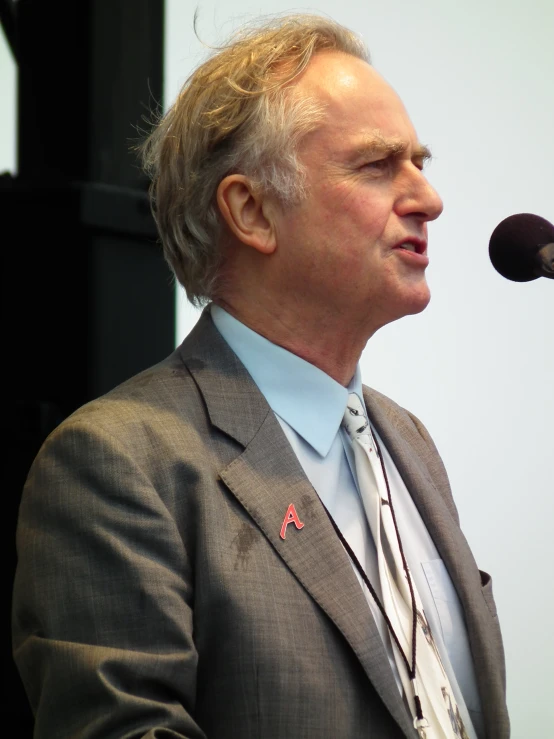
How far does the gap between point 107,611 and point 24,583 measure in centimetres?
15

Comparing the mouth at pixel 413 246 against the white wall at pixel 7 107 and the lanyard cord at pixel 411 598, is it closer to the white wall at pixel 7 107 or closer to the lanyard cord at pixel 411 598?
the lanyard cord at pixel 411 598

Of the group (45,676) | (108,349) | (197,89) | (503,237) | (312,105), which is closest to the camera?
(45,676)

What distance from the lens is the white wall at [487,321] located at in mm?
2557

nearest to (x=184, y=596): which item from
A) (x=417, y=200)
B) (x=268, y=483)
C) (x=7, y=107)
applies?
(x=268, y=483)

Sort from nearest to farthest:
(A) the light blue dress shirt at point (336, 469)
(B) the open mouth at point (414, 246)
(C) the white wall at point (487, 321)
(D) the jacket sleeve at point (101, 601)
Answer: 1. (D) the jacket sleeve at point (101, 601)
2. (A) the light blue dress shirt at point (336, 469)
3. (B) the open mouth at point (414, 246)
4. (C) the white wall at point (487, 321)

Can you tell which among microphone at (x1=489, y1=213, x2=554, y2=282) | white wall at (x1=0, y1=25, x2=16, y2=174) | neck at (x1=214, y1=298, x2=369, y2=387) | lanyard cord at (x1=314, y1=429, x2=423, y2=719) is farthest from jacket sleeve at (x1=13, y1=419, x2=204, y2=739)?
white wall at (x1=0, y1=25, x2=16, y2=174)

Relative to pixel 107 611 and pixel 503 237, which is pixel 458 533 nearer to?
pixel 503 237

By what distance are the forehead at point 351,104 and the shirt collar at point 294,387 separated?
0.38 m

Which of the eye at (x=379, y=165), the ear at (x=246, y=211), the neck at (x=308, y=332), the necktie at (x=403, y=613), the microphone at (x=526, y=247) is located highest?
the eye at (x=379, y=165)

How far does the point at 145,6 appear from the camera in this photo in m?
2.24

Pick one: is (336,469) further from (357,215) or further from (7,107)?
(7,107)

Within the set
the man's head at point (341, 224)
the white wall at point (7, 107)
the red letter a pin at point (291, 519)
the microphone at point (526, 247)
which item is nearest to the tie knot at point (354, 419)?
the man's head at point (341, 224)

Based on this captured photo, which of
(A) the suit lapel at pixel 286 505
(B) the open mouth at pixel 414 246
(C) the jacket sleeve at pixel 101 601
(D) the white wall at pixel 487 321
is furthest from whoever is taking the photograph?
(D) the white wall at pixel 487 321

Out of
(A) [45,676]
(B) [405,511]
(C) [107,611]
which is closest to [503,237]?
(B) [405,511]
